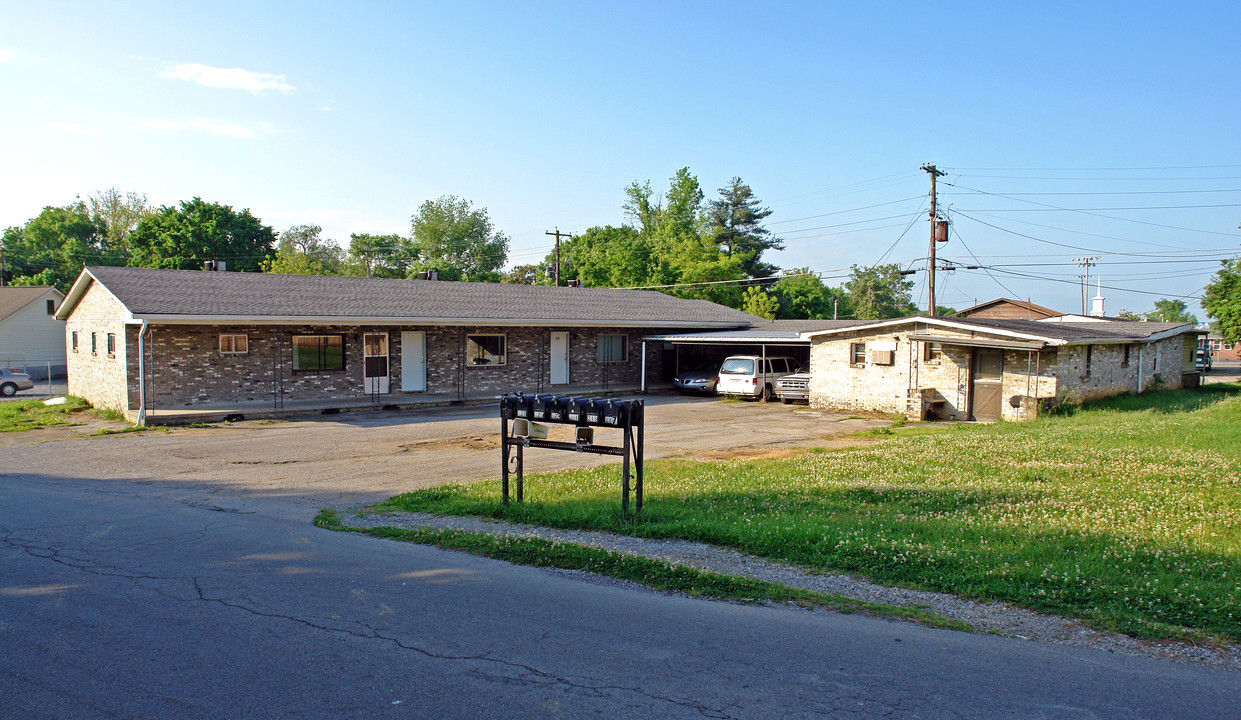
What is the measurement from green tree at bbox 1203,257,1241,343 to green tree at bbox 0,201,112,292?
82.7 m

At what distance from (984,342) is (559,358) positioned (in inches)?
569

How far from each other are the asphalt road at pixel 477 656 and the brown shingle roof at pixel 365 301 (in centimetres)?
1488

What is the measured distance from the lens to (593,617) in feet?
17.7

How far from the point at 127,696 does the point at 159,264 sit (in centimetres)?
5504

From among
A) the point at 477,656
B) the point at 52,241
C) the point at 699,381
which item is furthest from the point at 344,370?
the point at 52,241

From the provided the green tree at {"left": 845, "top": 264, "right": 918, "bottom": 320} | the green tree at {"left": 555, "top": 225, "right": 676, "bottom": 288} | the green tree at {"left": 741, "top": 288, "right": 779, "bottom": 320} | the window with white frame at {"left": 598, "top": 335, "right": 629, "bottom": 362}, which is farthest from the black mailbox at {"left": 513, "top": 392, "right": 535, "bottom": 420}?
the green tree at {"left": 845, "top": 264, "right": 918, "bottom": 320}

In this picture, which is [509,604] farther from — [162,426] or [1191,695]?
[162,426]

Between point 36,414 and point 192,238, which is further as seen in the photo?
point 192,238

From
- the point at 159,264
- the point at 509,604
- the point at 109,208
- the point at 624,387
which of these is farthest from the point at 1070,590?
the point at 109,208

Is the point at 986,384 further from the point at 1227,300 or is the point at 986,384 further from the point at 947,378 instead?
the point at 1227,300

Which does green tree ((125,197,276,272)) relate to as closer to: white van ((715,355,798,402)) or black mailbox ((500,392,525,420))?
white van ((715,355,798,402))

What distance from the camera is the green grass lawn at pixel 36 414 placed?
61.0 ft

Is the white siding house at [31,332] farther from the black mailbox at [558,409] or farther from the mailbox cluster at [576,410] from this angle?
the black mailbox at [558,409]

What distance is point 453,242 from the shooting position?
2936 inches
